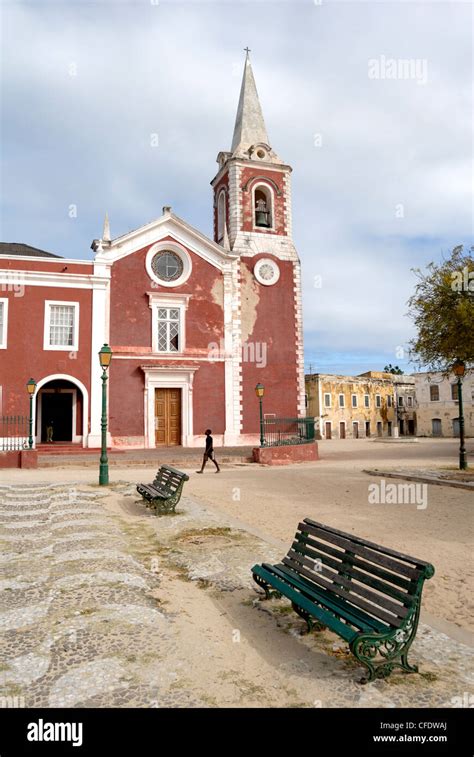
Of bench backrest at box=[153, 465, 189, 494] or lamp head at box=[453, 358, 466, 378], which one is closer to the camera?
bench backrest at box=[153, 465, 189, 494]

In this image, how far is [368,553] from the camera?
13.2 ft

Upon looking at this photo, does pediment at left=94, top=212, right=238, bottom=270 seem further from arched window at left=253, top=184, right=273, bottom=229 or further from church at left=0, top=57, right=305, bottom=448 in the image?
arched window at left=253, top=184, right=273, bottom=229

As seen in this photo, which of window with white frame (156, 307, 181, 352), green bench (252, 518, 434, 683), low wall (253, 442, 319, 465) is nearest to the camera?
green bench (252, 518, 434, 683)

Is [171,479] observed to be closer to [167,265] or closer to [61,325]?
[61,325]

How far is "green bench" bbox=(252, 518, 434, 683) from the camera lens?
137 inches

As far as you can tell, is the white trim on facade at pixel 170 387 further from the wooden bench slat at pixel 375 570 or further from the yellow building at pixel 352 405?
the yellow building at pixel 352 405

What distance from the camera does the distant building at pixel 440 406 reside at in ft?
164

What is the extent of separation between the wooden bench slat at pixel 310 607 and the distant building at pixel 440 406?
4926 cm

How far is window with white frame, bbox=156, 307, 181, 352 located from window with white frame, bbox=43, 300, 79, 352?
3.66 metres

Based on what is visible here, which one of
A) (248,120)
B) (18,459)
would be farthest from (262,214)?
(18,459)

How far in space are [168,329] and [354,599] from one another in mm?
21093

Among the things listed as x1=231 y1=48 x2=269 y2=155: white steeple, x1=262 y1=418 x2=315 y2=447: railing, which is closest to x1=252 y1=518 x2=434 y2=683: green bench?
x1=262 y1=418 x2=315 y2=447: railing

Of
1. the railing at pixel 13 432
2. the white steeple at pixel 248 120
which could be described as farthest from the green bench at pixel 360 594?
the white steeple at pixel 248 120
